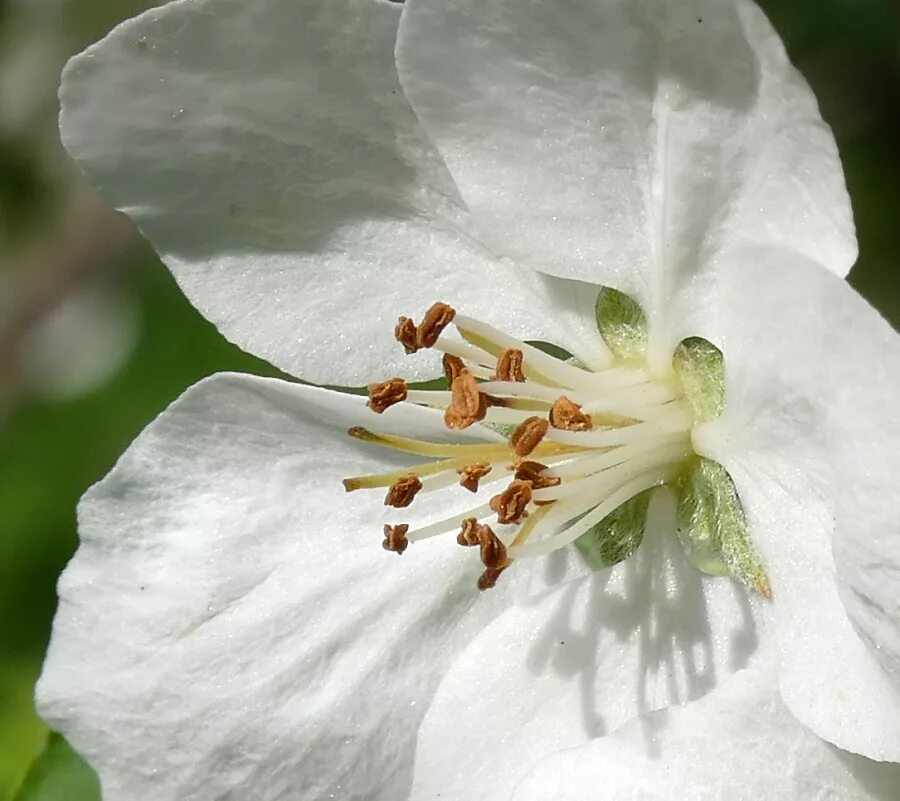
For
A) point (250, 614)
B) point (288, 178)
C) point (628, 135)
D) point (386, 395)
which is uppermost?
point (628, 135)

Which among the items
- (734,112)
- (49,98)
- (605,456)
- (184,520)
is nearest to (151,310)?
(184,520)

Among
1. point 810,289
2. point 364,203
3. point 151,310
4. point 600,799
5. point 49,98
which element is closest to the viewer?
point 810,289

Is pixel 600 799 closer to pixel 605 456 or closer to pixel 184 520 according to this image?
pixel 605 456

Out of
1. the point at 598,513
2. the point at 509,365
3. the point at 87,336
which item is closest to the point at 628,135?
the point at 509,365

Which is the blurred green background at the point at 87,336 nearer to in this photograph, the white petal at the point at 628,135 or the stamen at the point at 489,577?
the stamen at the point at 489,577

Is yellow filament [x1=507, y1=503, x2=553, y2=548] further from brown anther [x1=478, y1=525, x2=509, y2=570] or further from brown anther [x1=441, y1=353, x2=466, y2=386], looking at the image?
brown anther [x1=441, y1=353, x2=466, y2=386]

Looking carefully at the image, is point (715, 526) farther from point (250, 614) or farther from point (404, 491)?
point (250, 614)
